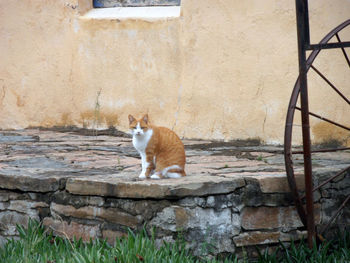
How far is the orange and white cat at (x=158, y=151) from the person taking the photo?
13.3ft

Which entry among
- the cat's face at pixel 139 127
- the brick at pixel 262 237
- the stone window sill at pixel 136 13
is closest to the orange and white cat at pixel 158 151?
the cat's face at pixel 139 127

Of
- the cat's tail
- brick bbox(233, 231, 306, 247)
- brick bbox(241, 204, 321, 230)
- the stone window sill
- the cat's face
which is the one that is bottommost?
brick bbox(233, 231, 306, 247)

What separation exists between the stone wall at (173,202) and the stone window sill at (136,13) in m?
2.25

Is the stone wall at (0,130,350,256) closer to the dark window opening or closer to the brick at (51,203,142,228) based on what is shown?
the brick at (51,203,142,228)

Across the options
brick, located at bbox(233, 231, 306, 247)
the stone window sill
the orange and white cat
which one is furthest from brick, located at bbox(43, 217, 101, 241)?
the stone window sill

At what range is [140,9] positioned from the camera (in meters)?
6.77

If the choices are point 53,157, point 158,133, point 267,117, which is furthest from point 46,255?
point 267,117

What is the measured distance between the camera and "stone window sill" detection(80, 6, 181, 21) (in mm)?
6520

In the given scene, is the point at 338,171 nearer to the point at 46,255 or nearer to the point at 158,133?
the point at 158,133

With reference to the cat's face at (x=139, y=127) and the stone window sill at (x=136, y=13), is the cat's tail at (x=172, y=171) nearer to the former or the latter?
the cat's face at (x=139, y=127)

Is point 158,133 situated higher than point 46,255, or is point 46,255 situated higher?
point 158,133

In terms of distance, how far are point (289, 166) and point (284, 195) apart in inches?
12.5

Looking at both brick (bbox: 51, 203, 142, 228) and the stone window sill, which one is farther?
the stone window sill

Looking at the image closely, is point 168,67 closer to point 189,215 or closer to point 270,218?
point 270,218
